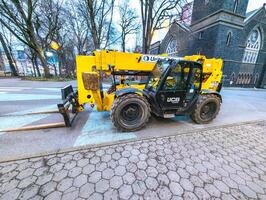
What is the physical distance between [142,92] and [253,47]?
26033 millimetres

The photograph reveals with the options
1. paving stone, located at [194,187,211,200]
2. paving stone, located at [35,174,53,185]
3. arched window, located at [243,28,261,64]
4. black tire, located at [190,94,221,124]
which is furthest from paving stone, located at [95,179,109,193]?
arched window, located at [243,28,261,64]

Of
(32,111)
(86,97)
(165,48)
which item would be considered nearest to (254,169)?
(86,97)

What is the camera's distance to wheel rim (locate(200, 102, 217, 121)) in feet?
13.0

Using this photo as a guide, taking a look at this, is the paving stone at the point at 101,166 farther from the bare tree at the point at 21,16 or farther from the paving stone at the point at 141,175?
the bare tree at the point at 21,16

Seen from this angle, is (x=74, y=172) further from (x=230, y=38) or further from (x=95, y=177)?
(x=230, y=38)

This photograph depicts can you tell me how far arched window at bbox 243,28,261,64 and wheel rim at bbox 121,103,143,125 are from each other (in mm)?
24242

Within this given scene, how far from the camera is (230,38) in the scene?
55.0 feet

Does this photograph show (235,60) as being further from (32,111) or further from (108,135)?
(32,111)

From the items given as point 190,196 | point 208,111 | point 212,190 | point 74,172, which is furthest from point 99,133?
point 208,111

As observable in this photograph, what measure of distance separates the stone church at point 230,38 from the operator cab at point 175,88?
13.8 metres

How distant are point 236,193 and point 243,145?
1729 mm

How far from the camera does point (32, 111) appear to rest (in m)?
4.34

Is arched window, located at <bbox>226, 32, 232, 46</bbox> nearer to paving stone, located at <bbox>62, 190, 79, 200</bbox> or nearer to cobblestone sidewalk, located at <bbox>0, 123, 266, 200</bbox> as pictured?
cobblestone sidewalk, located at <bbox>0, 123, 266, 200</bbox>

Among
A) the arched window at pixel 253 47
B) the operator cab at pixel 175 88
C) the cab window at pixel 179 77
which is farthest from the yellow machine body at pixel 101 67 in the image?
the arched window at pixel 253 47
